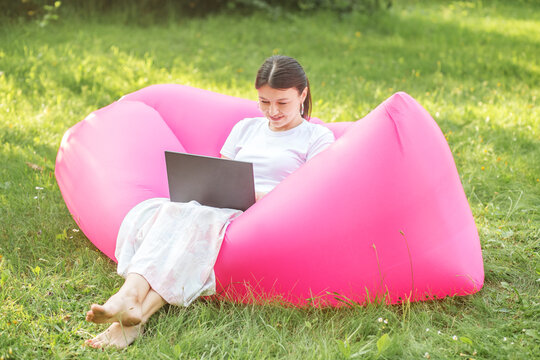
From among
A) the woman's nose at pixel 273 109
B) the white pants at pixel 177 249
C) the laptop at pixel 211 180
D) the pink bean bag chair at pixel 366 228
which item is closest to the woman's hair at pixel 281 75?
the woman's nose at pixel 273 109

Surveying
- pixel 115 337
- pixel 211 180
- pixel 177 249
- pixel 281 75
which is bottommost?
pixel 115 337

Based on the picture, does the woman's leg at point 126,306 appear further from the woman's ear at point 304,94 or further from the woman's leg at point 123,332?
the woman's ear at point 304,94

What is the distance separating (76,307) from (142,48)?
16.9 feet

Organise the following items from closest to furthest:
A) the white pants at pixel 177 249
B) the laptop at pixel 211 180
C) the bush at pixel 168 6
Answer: the white pants at pixel 177 249, the laptop at pixel 211 180, the bush at pixel 168 6

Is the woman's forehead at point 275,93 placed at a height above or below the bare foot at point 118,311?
above

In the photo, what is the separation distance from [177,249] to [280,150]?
2.69ft

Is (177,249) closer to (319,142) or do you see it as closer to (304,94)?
(319,142)

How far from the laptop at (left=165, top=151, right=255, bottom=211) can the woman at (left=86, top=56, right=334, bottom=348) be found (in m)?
0.09

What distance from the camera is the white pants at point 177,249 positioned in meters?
2.34

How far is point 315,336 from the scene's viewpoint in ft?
7.59

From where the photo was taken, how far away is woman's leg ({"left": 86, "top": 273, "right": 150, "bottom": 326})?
83.7 inches

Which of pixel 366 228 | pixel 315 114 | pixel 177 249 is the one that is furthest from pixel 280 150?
pixel 315 114

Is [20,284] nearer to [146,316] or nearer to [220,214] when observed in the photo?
[146,316]

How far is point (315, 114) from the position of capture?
517 centimetres
